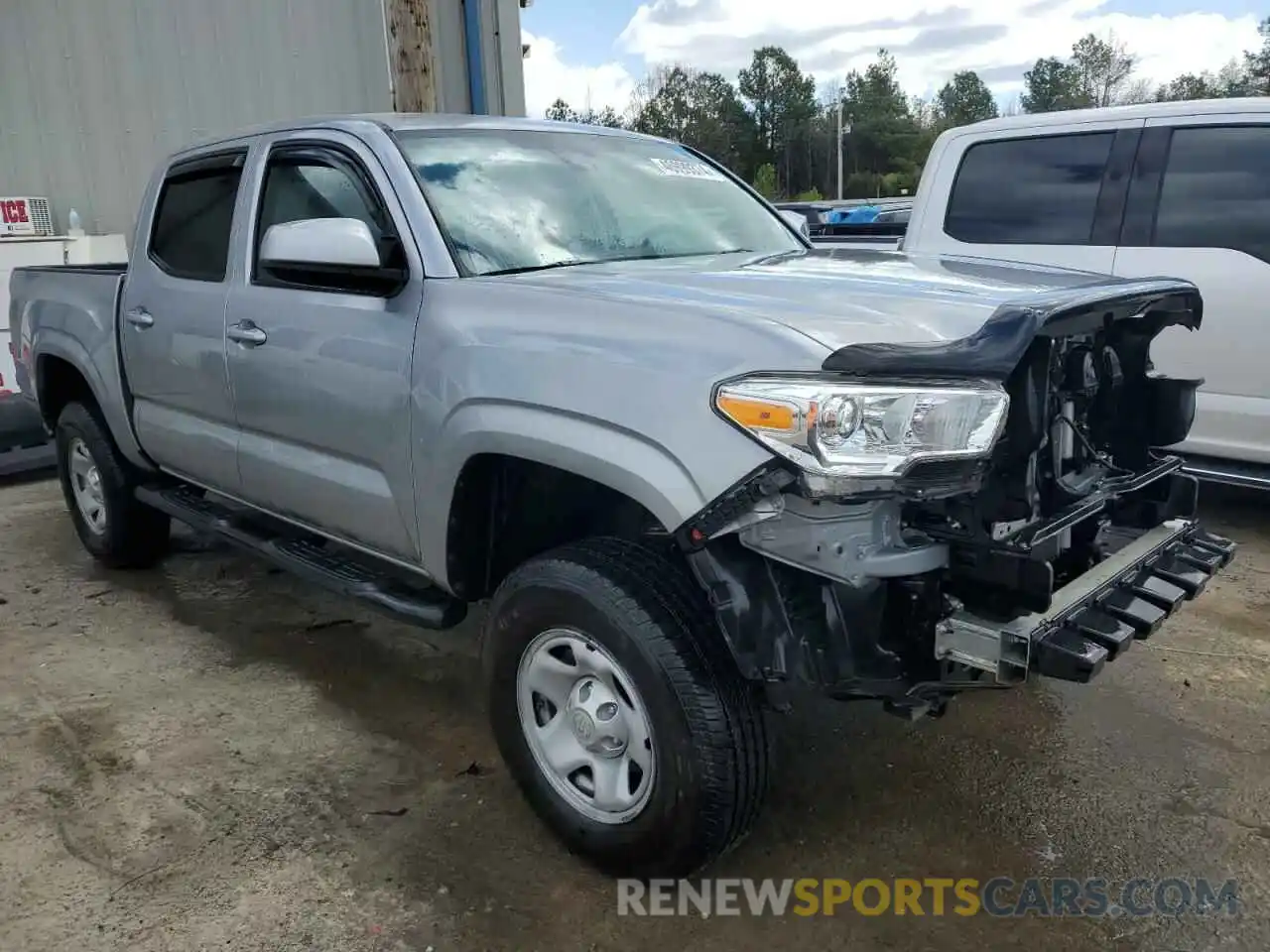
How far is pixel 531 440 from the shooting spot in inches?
104

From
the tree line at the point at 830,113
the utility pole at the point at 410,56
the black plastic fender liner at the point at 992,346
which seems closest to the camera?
the black plastic fender liner at the point at 992,346

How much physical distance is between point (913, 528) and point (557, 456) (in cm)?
86

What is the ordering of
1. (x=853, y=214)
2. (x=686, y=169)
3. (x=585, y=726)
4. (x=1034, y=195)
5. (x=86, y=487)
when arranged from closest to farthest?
(x=585, y=726) → (x=686, y=169) → (x=86, y=487) → (x=1034, y=195) → (x=853, y=214)

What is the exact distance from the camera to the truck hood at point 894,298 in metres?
2.21

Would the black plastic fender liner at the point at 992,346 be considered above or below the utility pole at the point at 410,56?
below

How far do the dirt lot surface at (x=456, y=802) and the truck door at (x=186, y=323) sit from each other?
→ 0.83 meters

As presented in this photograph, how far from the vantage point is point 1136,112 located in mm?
5398

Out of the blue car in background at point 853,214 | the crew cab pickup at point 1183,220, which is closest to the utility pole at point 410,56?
the blue car in background at point 853,214

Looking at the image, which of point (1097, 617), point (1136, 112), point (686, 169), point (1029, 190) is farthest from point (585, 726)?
point (1136, 112)

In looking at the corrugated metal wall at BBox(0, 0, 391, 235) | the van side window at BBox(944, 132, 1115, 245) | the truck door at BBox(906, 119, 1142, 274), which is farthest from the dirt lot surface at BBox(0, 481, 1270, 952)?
the corrugated metal wall at BBox(0, 0, 391, 235)

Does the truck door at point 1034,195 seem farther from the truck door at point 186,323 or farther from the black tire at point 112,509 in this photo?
the black tire at point 112,509

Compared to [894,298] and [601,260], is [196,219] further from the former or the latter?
[894,298]

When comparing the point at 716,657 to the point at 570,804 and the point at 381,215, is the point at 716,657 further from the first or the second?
the point at 381,215

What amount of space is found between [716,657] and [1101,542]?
1097mm
